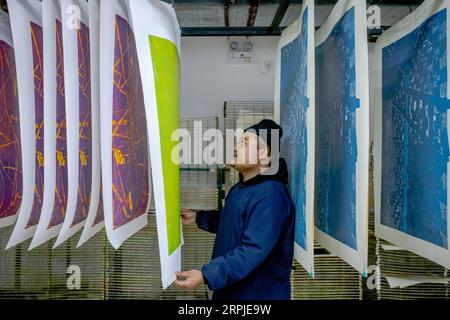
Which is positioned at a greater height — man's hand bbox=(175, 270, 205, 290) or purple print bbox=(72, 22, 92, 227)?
purple print bbox=(72, 22, 92, 227)

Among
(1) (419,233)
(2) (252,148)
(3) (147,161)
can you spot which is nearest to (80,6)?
(3) (147,161)

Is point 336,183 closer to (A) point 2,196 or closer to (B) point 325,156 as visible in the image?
(B) point 325,156

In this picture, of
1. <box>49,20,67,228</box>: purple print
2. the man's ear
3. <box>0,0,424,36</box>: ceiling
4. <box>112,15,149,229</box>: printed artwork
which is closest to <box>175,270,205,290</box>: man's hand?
<box>112,15,149,229</box>: printed artwork

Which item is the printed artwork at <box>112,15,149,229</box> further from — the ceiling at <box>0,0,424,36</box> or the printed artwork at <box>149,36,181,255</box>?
the ceiling at <box>0,0,424,36</box>

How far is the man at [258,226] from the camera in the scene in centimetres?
100

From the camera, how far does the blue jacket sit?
98 centimetres

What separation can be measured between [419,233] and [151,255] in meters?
1.40

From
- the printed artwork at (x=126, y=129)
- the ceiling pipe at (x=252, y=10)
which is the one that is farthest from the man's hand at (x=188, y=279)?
the ceiling pipe at (x=252, y=10)

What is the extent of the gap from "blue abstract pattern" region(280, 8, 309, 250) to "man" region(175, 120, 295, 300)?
0.06 metres

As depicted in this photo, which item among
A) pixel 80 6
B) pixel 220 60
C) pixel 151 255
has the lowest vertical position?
pixel 151 255

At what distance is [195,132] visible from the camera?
1945 mm

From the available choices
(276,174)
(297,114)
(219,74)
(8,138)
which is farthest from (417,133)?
(219,74)

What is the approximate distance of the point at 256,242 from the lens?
100cm

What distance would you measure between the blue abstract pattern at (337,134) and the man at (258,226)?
13 cm
